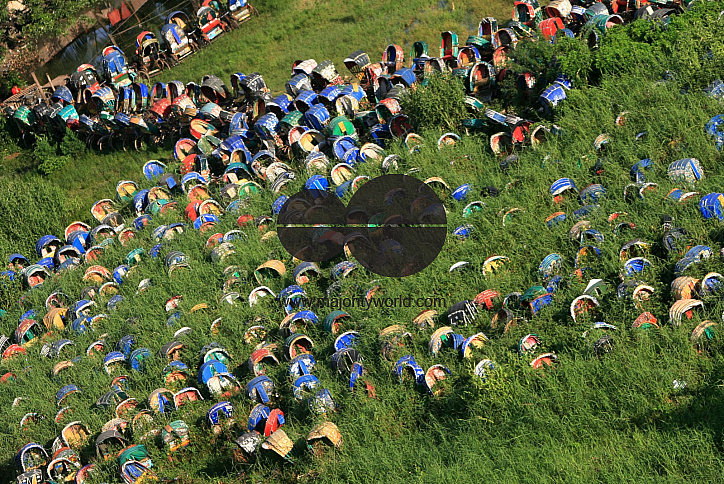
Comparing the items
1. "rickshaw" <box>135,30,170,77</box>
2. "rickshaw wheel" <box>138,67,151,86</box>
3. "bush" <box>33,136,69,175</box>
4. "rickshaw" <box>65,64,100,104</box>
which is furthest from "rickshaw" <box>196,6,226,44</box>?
"bush" <box>33,136,69,175</box>

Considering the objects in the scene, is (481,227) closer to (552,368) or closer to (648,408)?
(552,368)

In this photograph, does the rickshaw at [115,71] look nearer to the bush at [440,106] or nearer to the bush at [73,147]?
the bush at [73,147]

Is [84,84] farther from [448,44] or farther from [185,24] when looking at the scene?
[448,44]

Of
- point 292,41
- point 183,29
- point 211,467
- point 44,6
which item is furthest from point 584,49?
point 44,6

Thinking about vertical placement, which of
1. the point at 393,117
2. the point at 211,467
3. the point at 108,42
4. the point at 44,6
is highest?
the point at 44,6

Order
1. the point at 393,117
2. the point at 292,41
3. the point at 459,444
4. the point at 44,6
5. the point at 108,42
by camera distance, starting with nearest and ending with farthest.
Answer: the point at 459,444, the point at 393,117, the point at 292,41, the point at 44,6, the point at 108,42

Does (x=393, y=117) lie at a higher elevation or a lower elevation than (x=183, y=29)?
lower
